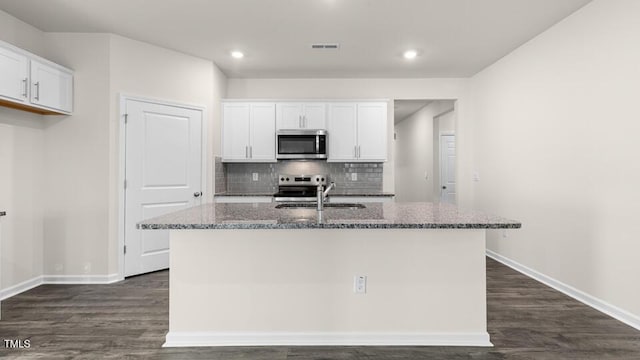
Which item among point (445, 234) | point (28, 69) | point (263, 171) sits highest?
point (28, 69)

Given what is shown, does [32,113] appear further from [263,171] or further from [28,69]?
[263,171]

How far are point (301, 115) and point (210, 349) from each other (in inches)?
133

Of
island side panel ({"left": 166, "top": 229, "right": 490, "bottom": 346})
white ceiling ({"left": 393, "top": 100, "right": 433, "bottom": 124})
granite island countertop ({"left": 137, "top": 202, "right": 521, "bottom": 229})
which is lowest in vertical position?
island side panel ({"left": 166, "top": 229, "right": 490, "bottom": 346})

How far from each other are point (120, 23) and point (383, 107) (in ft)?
10.9

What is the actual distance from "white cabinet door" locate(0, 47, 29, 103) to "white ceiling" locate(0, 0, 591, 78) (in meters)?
0.50

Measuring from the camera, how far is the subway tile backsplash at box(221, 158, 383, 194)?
5.21 metres

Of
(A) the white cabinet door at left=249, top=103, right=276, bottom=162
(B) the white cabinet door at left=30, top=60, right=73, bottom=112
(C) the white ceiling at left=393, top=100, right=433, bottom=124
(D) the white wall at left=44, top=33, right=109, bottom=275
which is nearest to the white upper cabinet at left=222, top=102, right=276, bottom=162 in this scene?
(A) the white cabinet door at left=249, top=103, right=276, bottom=162

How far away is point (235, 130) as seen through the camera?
4898 millimetres

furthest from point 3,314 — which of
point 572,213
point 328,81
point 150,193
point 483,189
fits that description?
point 483,189

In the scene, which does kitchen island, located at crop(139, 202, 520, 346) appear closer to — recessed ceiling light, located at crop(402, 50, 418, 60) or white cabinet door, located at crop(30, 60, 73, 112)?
white cabinet door, located at crop(30, 60, 73, 112)

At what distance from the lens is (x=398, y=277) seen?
2.27 m

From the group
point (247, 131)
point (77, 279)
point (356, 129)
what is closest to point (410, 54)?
point (356, 129)

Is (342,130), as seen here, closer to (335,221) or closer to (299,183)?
(299,183)

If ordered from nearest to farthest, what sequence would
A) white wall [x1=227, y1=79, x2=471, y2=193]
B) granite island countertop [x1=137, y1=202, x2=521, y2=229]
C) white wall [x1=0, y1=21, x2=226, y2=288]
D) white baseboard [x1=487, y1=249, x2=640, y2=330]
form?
1. granite island countertop [x1=137, y1=202, x2=521, y2=229]
2. white baseboard [x1=487, y1=249, x2=640, y2=330]
3. white wall [x1=0, y1=21, x2=226, y2=288]
4. white wall [x1=227, y1=79, x2=471, y2=193]
